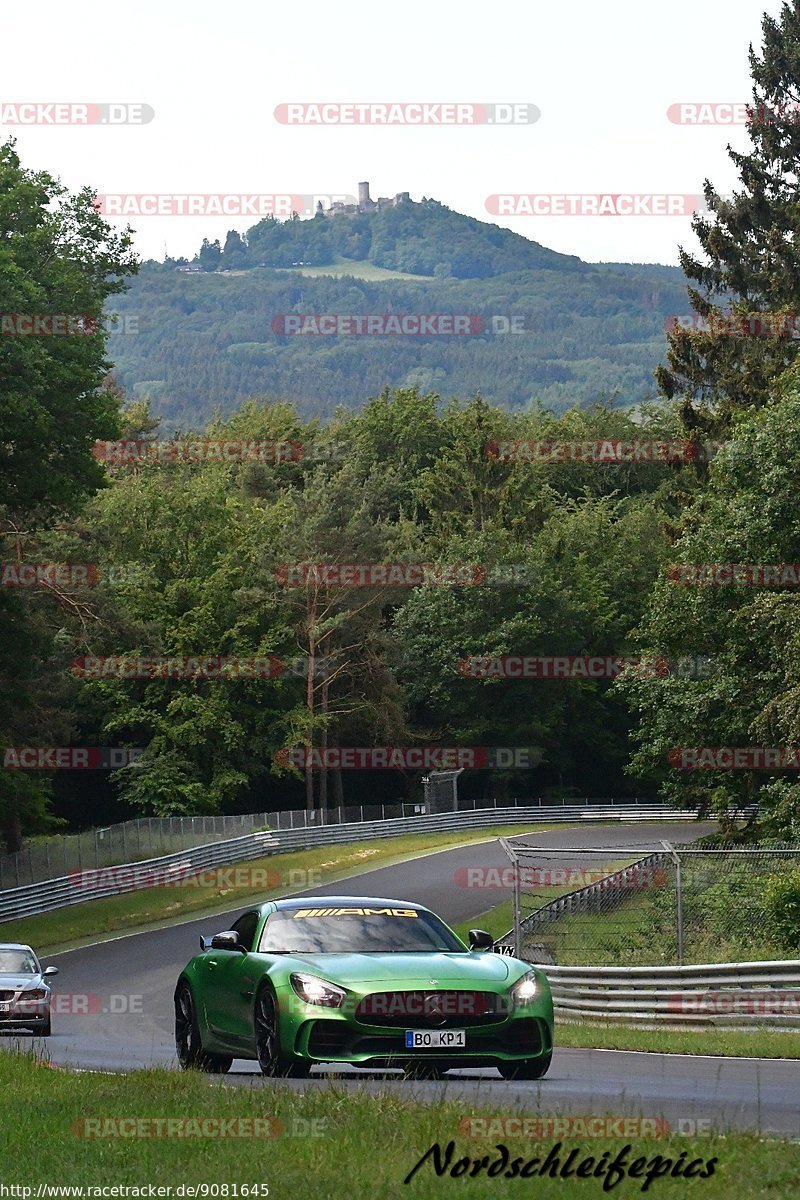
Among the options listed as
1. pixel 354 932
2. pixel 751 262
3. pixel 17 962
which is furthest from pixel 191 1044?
pixel 751 262

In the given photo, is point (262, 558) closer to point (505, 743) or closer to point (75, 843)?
point (505, 743)

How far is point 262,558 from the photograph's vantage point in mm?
83000

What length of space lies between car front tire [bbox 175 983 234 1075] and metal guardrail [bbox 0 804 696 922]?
3242cm

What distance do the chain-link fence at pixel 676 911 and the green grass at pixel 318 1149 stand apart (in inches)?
412

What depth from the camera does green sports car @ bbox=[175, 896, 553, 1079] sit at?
12.0 meters

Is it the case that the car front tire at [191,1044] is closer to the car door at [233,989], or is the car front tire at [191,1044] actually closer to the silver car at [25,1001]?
the car door at [233,989]

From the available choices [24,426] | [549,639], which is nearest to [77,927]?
[24,426]

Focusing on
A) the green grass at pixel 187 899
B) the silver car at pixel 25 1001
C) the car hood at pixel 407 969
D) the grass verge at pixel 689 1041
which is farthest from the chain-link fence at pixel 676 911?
the green grass at pixel 187 899

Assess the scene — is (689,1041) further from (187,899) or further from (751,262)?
(751,262)

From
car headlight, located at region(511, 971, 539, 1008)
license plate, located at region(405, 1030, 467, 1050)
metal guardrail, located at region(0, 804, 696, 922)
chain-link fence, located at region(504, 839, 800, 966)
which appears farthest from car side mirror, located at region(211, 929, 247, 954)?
metal guardrail, located at region(0, 804, 696, 922)

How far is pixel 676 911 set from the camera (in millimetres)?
20938

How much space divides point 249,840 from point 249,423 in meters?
67.7

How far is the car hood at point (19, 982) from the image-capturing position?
72.5ft

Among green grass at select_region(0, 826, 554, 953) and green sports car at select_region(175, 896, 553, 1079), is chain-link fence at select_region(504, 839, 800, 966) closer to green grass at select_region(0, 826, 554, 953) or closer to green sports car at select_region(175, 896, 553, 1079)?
green sports car at select_region(175, 896, 553, 1079)
